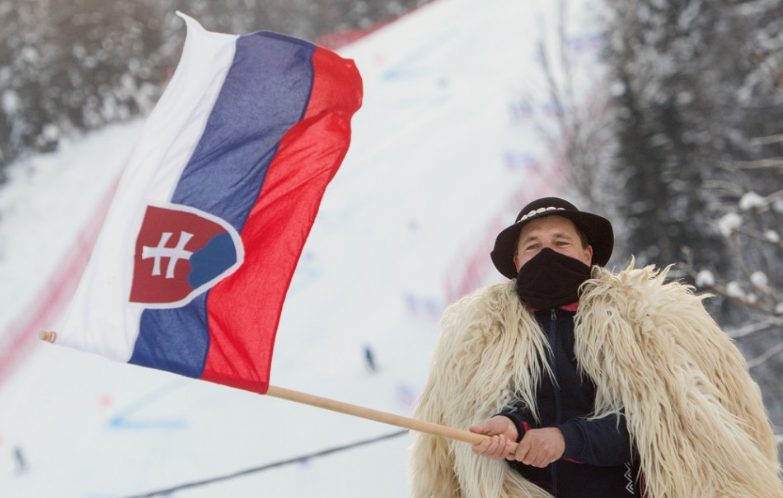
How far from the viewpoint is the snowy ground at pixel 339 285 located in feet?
35.0

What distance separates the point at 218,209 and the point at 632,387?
1.17 m

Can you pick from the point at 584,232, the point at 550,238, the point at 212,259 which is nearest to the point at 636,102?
the point at 584,232

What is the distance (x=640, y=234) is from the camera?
18562 mm

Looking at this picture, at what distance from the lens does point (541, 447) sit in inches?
74.0

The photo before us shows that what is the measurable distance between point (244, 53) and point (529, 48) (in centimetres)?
2438

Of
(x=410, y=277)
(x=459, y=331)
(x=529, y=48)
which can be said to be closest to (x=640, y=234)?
(x=410, y=277)

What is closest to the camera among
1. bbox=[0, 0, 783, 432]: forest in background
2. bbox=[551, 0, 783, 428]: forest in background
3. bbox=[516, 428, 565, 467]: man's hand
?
bbox=[516, 428, 565, 467]: man's hand

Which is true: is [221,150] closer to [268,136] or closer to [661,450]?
[268,136]

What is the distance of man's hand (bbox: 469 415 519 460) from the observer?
6.24 ft

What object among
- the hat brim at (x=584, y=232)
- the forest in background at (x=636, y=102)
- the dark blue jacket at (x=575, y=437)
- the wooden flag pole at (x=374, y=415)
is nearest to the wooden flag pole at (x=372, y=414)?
the wooden flag pole at (x=374, y=415)

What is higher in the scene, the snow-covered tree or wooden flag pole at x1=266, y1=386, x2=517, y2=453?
the snow-covered tree

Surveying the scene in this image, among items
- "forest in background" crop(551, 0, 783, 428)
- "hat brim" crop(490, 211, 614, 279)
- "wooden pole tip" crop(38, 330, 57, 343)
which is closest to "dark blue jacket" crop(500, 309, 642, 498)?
"hat brim" crop(490, 211, 614, 279)

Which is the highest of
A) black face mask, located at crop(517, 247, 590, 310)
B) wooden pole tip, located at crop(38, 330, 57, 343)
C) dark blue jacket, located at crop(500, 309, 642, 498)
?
wooden pole tip, located at crop(38, 330, 57, 343)

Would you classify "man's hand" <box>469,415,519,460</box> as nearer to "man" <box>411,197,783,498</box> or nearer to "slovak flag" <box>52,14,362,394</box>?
"man" <box>411,197,783,498</box>
